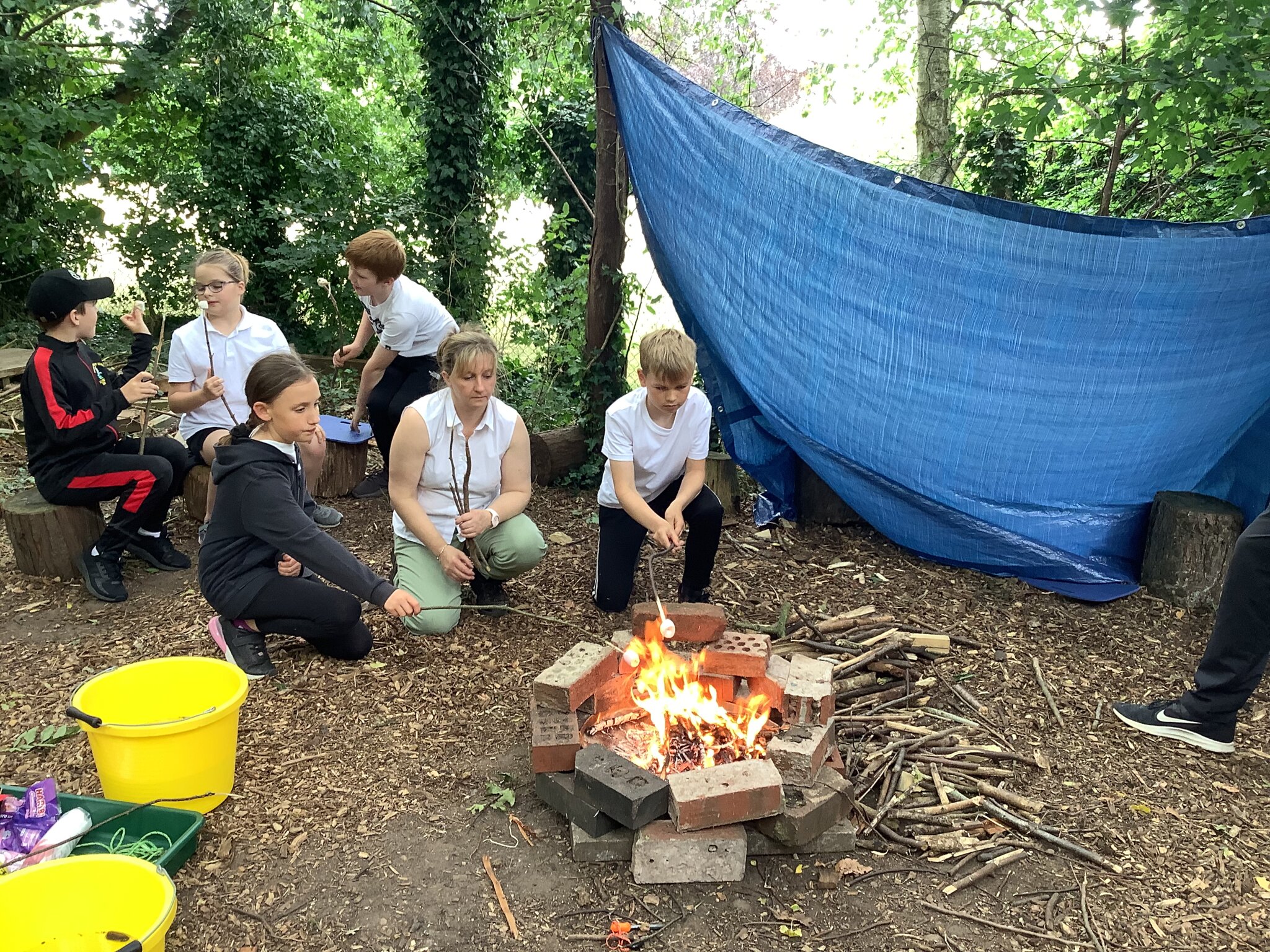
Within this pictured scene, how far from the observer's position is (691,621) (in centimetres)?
307

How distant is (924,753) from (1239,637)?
3.79 ft

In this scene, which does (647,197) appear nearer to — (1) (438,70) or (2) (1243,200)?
(2) (1243,200)

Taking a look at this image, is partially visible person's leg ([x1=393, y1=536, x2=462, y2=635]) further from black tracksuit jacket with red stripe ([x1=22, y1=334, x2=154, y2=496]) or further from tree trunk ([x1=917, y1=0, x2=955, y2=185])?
tree trunk ([x1=917, y1=0, x2=955, y2=185])

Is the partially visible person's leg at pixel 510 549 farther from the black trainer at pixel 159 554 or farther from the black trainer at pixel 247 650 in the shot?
the black trainer at pixel 159 554

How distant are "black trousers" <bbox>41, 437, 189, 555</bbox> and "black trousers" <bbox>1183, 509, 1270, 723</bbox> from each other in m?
4.42

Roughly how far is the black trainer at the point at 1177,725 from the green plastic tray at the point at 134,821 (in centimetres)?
311

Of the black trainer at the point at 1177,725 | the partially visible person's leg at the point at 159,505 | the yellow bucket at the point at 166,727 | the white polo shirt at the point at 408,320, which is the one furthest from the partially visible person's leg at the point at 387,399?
the black trainer at the point at 1177,725

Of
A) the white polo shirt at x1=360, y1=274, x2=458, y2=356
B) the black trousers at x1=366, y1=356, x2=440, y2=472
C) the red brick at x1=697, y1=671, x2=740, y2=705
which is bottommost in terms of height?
the red brick at x1=697, y1=671, x2=740, y2=705

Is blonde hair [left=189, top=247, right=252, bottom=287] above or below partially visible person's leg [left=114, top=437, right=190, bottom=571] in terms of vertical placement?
above

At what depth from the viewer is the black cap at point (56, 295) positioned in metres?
3.73

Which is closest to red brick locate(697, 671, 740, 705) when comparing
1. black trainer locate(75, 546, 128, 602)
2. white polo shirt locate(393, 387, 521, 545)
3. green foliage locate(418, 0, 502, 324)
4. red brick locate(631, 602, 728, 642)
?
red brick locate(631, 602, 728, 642)

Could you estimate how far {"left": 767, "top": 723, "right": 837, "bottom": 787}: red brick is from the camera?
2.49m

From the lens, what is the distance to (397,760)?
112 inches

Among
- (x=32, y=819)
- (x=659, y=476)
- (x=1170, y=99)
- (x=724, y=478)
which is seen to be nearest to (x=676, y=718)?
(x=659, y=476)
